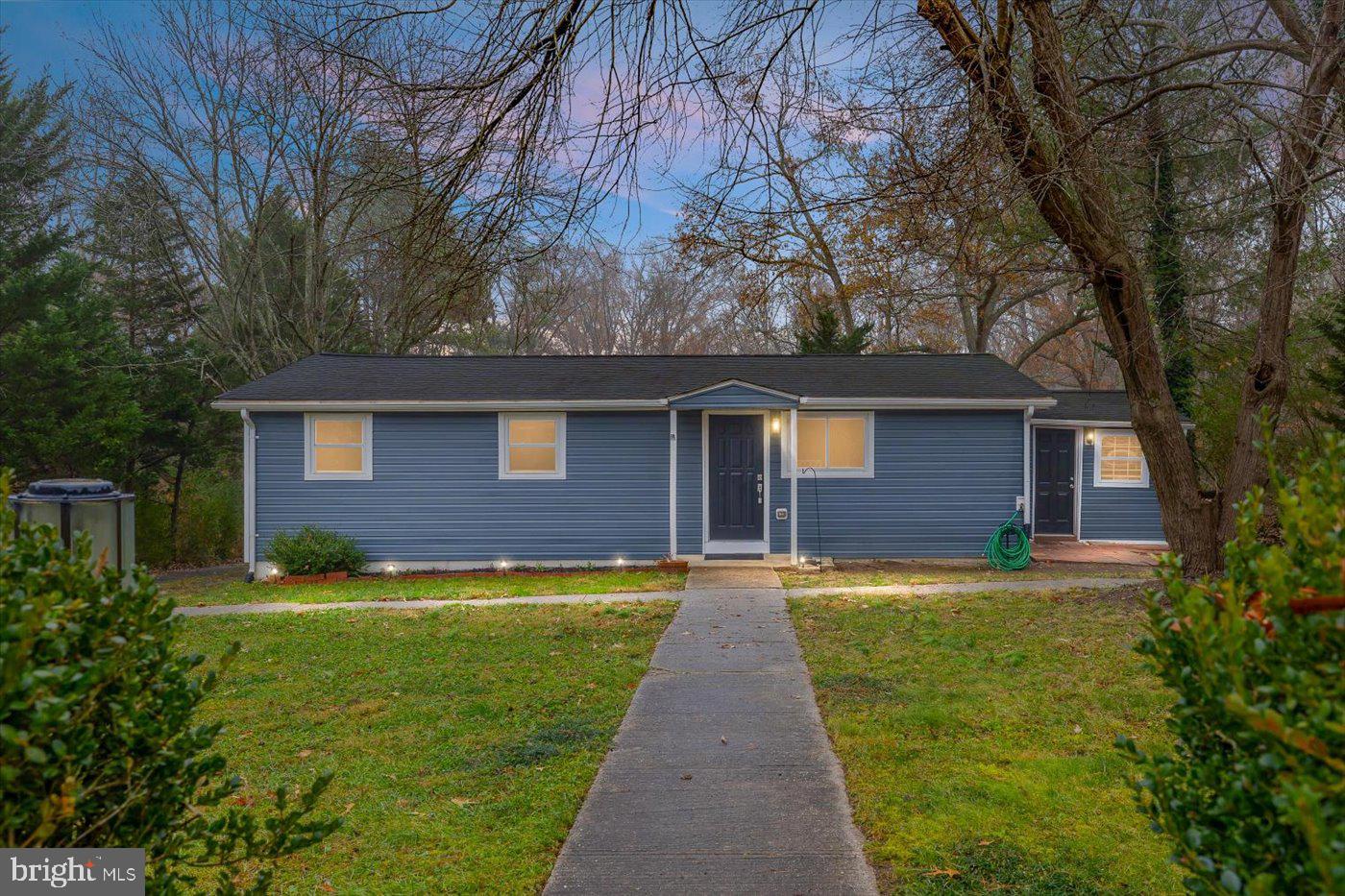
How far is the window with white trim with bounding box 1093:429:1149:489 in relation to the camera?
14125 mm

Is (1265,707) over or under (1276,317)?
under

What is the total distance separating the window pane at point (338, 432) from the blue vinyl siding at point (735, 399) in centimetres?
553

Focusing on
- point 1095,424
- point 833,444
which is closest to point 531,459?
point 833,444

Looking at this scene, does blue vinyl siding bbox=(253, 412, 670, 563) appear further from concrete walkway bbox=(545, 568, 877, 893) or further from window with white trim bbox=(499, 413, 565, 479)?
concrete walkway bbox=(545, 568, 877, 893)

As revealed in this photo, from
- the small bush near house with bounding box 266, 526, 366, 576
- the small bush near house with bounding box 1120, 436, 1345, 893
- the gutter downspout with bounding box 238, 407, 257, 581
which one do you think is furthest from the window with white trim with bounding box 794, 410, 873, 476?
the small bush near house with bounding box 1120, 436, 1345, 893

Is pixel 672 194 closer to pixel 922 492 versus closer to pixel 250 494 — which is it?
pixel 922 492

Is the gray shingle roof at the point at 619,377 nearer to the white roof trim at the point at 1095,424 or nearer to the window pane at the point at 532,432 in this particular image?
the window pane at the point at 532,432

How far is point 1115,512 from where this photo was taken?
1427 cm

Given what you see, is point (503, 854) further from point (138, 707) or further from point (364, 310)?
point (364, 310)


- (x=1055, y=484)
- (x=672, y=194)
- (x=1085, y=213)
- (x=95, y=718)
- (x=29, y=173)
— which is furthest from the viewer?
(x=29, y=173)

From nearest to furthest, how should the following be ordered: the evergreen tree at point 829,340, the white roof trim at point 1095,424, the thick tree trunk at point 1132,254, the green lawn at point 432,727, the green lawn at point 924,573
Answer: the green lawn at point 432,727 < the thick tree trunk at point 1132,254 < the green lawn at point 924,573 < the white roof trim at point 1095,424 < the evergreen tree at point 829,340

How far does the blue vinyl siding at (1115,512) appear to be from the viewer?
46.6ft

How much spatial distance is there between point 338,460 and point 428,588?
3160mm

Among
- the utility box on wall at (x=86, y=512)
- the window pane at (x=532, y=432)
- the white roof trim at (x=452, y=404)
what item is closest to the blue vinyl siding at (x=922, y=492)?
the white roof trim at (x=452, y=404)
